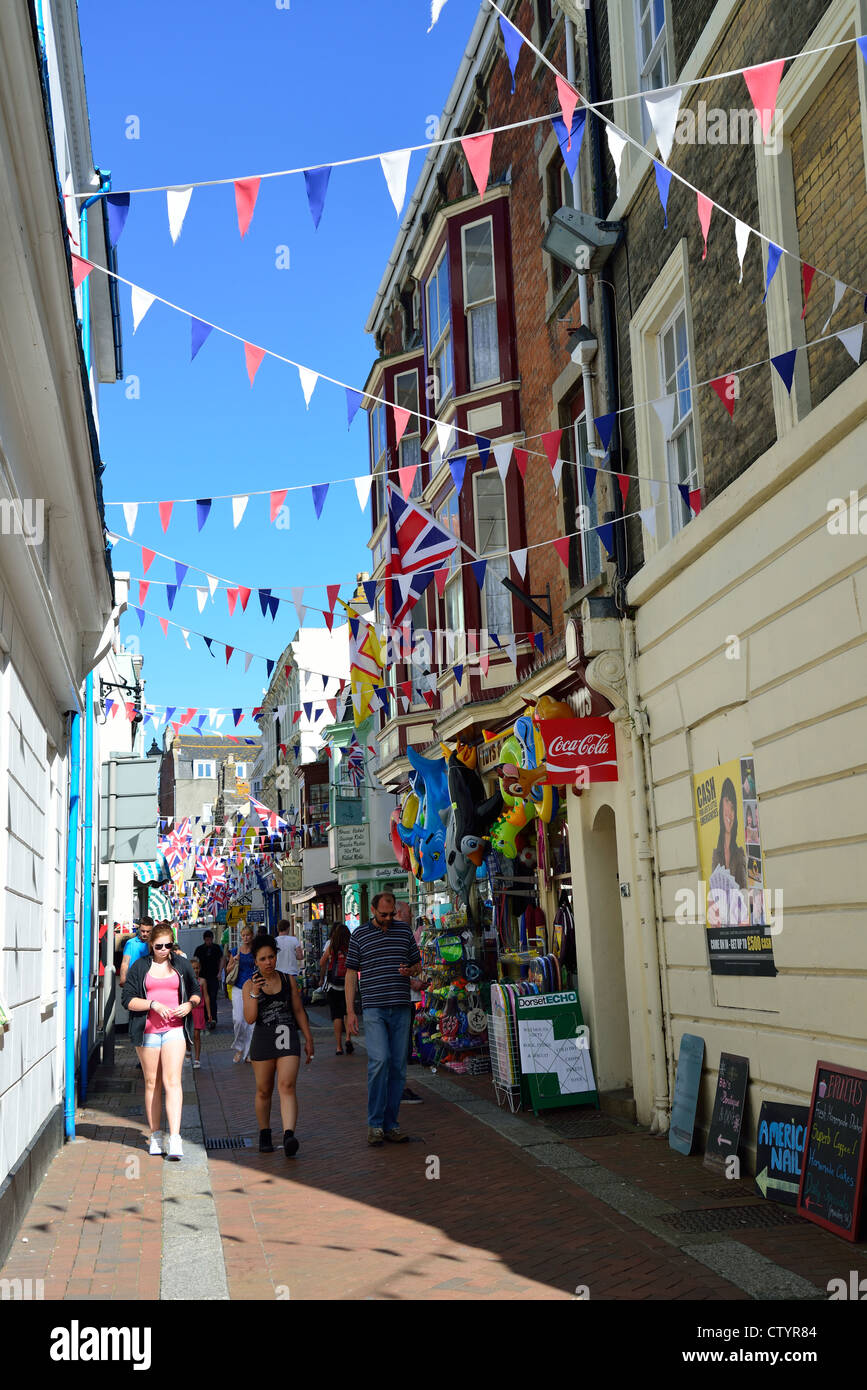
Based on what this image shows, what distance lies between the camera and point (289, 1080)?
31.3ft

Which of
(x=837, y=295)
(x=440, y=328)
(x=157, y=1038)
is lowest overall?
(x=157, y=1038)

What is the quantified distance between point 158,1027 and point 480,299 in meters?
11.6

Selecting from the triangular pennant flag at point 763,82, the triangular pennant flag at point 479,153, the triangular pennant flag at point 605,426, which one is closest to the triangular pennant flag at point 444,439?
the triangular pennant flag at point 605,426

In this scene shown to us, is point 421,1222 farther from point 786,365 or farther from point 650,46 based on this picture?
point 650,46

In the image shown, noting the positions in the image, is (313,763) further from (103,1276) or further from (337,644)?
(103,1276)

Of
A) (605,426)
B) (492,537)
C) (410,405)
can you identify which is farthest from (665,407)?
(410,405)

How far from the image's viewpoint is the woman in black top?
9.59 m

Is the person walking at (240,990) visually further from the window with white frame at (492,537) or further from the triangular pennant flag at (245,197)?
the triangular pennant flag at (245,197)

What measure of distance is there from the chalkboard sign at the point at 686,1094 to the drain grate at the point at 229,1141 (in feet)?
11.4

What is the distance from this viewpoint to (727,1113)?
8.55m

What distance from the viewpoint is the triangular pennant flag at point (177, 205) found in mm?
6602

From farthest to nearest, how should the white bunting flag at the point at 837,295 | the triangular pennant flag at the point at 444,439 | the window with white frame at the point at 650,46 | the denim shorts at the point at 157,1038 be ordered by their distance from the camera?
the triangular pennant flag at the point at 444,439 < the window with white frame at the point at 650,46 < the denim shorts at the point at 157,1038 < the white bunting flag at the point at 837,295
